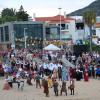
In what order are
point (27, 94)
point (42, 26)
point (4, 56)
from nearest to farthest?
point (27, 94), point (4, 56), point (42, 26)

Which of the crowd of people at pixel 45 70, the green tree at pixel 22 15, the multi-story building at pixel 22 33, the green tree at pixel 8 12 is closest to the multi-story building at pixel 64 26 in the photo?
the multi-story building at pixel 22 33

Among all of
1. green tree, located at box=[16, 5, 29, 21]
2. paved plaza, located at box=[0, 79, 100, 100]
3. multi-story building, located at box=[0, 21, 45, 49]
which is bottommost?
paved plaza, located at box=[0, 79, 100, 100]

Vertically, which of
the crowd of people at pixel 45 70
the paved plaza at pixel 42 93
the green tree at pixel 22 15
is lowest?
the paved plaza at pixel 42 93

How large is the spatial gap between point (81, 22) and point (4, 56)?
49.2 meters

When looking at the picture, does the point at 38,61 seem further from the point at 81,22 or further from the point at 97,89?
the point at 81,22

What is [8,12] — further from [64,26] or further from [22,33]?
[22,33]

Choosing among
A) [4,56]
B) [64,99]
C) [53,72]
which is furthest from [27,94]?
[4,56]

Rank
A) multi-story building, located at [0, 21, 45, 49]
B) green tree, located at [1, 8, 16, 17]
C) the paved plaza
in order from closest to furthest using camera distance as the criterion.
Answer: the paved plaza
multi-story building, located at [0, 21, 45, 49]
green tree, located at [1, 8, 16, 17]

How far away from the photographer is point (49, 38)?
289 feet

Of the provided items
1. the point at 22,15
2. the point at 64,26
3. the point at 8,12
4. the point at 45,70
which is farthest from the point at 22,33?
the point at 8,12

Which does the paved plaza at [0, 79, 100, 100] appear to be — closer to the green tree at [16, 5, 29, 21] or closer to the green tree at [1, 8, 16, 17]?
the green tree at [16, 5, 29, 21]

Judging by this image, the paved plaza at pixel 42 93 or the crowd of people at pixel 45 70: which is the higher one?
the crowd of people at pixel 45 70

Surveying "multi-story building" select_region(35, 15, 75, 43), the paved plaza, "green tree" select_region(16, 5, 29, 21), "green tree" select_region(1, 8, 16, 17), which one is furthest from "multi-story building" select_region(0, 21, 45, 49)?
"green tree" select_region(1, 8, 16, 17)

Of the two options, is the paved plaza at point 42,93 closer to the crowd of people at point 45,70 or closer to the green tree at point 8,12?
the crowd of people at point 45,70
